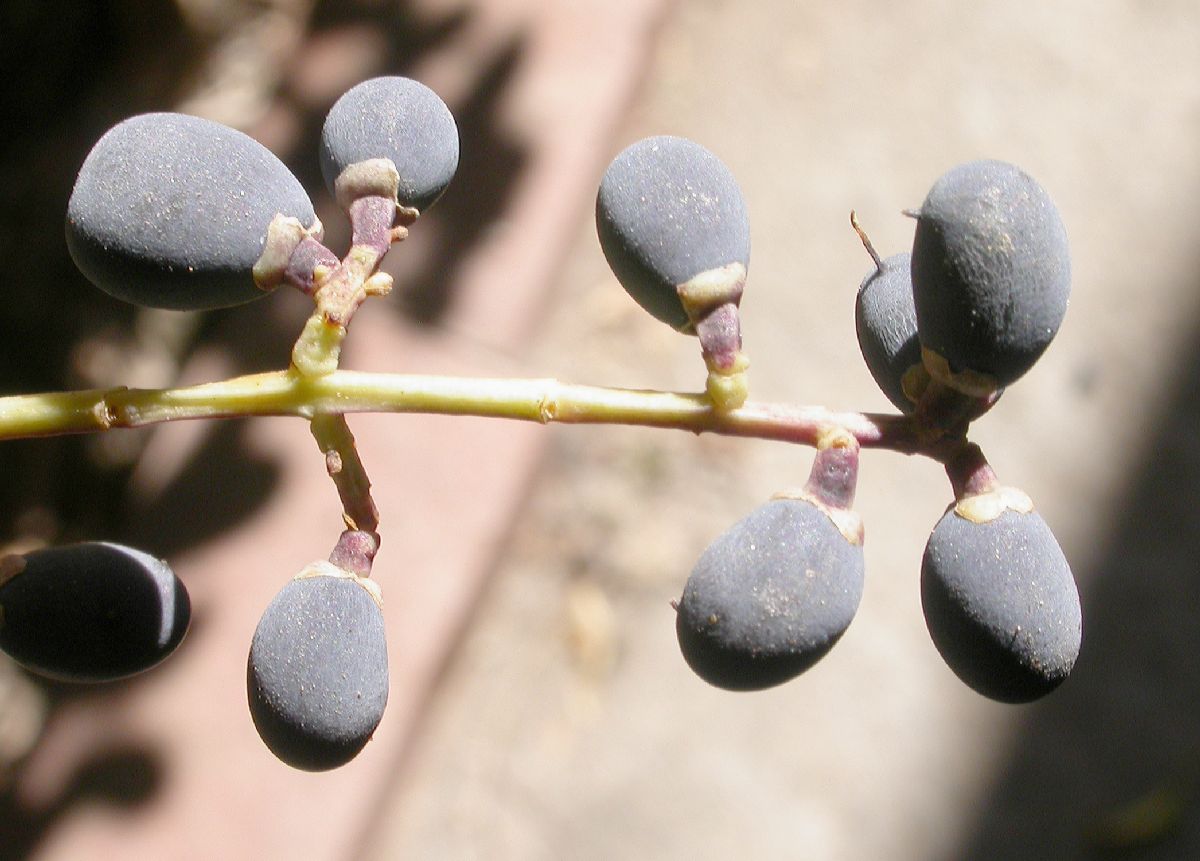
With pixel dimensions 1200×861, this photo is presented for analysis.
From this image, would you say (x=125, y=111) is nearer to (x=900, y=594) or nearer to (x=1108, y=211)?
(x=900, y=594)

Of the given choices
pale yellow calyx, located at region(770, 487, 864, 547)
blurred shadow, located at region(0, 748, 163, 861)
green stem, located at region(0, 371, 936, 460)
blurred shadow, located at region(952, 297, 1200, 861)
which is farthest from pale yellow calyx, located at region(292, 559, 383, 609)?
blurred shadow, located at region(952, 297, 1200, 861)

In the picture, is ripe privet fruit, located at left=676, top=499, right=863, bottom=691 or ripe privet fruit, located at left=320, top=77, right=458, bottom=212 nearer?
ripe privet fruit, located at left=676, top=499, right=863, bottom=691

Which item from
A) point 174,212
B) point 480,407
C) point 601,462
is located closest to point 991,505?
point 480,407

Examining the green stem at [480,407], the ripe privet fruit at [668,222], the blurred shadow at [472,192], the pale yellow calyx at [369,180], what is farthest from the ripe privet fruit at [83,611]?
the blurred shadow at [472,192]

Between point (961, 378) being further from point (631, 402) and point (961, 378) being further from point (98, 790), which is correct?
point (98, 790)

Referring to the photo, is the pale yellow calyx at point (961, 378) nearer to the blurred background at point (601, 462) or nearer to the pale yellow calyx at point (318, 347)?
the pale yellow calyx at point (318, 347)

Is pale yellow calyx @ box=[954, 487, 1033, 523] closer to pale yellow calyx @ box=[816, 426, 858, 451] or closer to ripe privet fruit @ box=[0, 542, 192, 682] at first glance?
pale yellow calyx @ box=[816, 426, 858, 451]

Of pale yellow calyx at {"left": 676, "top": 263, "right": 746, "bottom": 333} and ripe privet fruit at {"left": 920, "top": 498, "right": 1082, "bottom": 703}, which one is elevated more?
pale yellow calyx at {"left": 676, "top": 263, "right": 746, "bottom": 333}
